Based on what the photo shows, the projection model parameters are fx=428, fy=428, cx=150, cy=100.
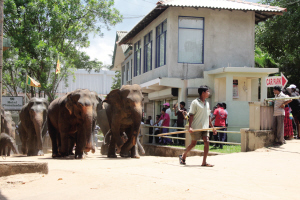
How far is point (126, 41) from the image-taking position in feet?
92.6

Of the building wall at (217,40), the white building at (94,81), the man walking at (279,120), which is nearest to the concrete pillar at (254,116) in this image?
the man walking at (279,120)

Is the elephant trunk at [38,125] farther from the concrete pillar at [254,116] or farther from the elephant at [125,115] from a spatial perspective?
the concrete pillar at [254,116]

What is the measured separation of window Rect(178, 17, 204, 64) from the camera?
64.5 ft

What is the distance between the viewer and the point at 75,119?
1276cm

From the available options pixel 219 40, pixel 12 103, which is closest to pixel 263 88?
pixel 219 40

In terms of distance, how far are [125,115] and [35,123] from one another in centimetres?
398

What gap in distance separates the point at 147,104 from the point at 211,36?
Result: 912 centimetres

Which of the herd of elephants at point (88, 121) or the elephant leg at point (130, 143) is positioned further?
the elephant leg at point (130, 143)

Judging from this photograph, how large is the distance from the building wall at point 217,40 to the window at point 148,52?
2.94 metres

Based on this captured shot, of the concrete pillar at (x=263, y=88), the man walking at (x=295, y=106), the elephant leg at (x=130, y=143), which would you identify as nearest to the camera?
the elephant leg at (x=130, y=143)

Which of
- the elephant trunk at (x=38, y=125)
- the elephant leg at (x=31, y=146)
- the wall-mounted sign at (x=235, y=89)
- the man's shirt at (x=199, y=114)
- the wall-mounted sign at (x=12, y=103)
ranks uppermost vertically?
the wall-mounted sign at (x=235, y=89)

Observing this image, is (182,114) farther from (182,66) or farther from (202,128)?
(202,128)

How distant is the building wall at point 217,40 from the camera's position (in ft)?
64.1

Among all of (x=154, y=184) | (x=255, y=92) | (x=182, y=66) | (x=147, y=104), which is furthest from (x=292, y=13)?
(x=154, y=184)
